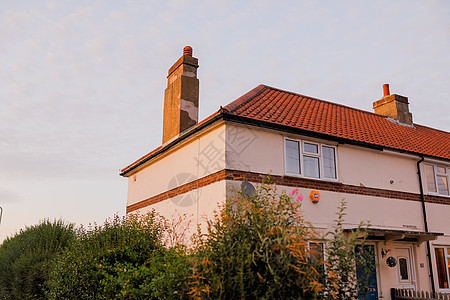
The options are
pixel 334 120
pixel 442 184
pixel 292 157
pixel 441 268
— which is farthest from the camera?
pixel 442 184

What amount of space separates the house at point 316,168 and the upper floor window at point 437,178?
0.04 m

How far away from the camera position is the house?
1091 cm

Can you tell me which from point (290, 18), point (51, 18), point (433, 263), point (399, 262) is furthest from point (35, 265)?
point (433, 263)

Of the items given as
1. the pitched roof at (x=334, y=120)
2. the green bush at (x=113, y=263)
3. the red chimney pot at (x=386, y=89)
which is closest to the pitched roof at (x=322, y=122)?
the pitched roof at (x=334, y=120)

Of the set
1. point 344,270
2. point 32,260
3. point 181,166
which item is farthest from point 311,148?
point 32,260

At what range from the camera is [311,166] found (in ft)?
38.5

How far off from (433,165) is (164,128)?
10467 mm

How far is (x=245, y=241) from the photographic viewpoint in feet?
17.9

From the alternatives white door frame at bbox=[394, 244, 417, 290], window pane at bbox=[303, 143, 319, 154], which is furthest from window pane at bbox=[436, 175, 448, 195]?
window pane at bbox=[303, 143, 319, 154]

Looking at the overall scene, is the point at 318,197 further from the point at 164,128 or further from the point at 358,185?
the point at 164,128

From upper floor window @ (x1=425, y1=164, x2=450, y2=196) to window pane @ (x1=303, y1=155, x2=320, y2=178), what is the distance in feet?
18.1

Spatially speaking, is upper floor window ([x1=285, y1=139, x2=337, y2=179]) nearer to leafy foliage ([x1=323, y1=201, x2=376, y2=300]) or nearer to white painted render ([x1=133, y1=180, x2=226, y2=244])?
white painted render ([x1=133, y1=180, x2=226, y2=244])

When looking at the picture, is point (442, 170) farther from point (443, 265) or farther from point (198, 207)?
point (198, 207)

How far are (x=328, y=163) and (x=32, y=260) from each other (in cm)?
995
